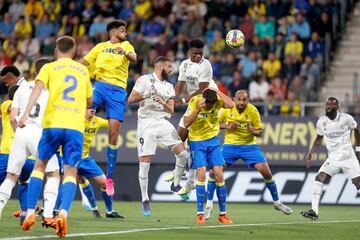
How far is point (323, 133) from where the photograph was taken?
Answer: 2020 centimetres

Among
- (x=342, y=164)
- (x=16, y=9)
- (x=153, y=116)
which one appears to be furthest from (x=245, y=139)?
(x=16, y=9)

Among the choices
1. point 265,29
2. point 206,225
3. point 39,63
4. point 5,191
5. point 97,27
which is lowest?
point 206,225

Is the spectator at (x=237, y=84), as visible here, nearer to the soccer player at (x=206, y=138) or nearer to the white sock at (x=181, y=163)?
the white sock at (x=181, y=163)

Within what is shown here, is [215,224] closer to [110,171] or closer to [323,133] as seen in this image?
[110,171]

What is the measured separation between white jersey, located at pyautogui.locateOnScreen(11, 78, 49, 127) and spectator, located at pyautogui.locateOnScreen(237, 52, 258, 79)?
13460 millimetres

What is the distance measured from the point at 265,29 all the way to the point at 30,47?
6897 millimetres

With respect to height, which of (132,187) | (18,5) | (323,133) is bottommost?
(132,187)

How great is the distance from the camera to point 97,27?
31.0 meters

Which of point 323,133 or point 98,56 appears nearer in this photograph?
point 98,56

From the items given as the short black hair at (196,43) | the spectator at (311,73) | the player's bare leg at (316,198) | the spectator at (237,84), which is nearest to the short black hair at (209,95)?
the short black hair at (196,43)

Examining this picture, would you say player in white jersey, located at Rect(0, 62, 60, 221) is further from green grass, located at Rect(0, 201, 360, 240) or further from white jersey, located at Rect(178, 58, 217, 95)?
white jersey, located at Rect(178, 58, 217, 95)

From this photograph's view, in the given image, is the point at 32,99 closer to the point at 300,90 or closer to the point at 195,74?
the point at 195,74

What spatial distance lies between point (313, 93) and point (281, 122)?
6.90ft

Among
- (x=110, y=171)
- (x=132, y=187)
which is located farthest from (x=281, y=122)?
(x=110, y=171)
